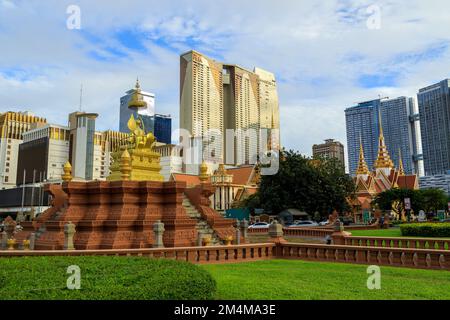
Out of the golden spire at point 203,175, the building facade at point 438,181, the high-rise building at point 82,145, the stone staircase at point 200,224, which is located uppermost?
the high-rise building at point 82,145

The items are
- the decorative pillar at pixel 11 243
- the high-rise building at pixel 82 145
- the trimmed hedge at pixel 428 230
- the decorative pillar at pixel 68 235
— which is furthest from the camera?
the high-rise building at pixel 82 145

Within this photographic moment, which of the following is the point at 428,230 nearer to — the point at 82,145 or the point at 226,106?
the point at 226,106

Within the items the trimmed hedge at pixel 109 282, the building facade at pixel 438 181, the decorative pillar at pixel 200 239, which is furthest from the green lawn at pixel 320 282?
the building facade at pixel 438 181

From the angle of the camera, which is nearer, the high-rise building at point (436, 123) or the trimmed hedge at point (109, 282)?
the trimmed hedge at point (109, 282)

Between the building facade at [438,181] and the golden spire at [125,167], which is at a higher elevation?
the building facade at [438,181]

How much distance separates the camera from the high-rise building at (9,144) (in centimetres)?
11625

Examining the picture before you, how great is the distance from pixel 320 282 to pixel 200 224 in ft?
34.4

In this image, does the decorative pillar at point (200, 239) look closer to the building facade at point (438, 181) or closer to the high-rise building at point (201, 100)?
the high-rise building at point (201, 100)

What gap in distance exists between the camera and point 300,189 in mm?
42938

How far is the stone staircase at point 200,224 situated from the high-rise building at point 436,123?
117 metres

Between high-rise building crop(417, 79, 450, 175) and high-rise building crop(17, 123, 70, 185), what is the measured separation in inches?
4121
